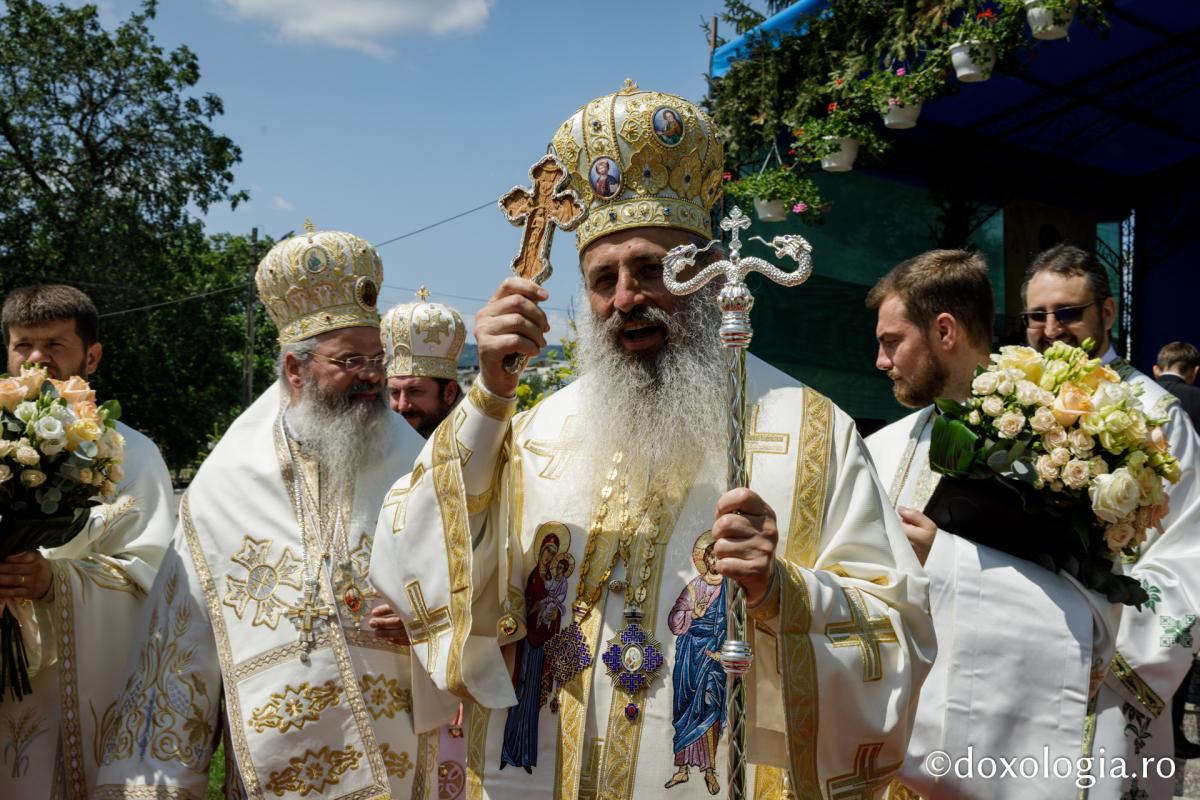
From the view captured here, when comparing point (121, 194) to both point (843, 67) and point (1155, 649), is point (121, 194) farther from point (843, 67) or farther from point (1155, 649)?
point (1155, 649)

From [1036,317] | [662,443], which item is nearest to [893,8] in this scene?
[1036,317]

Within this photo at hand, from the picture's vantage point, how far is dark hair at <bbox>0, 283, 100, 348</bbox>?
4.60 metres

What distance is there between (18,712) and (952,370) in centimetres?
369

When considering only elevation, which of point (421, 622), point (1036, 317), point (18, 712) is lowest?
point (18, 712)

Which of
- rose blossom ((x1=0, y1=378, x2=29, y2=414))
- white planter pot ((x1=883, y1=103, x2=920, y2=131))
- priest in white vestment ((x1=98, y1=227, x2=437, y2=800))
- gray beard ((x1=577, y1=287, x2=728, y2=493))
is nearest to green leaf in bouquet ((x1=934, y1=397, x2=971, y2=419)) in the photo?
gray beard ((x1=577, y1=287, x2=728, y2=493))

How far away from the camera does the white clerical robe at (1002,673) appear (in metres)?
3.23

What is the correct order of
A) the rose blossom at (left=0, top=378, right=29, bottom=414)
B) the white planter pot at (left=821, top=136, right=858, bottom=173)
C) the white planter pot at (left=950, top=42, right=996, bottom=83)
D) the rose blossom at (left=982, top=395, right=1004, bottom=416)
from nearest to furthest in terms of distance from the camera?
the rose blossom at (left=982, top=395, right=1004, bottom=416)
the rose blossom at (left=0, top=378, right=29, bottom=414)
the white planter pot at (left=950, top=42, right=996, bottom=83)
the white planter pot at (left=821, top=136, right=858, bottom=173)

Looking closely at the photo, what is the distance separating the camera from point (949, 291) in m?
4.08

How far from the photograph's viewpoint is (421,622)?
2814mm

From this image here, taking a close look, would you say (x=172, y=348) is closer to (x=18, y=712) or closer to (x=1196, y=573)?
(x=18, y=712)

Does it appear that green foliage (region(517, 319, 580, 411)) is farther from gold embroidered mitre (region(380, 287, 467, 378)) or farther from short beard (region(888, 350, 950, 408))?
short beard (region(888, 350, 950, 408))

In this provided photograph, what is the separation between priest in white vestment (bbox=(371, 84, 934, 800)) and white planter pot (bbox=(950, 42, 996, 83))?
6.16m

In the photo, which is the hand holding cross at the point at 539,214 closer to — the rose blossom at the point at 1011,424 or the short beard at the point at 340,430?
the rose blossom at the point at 1011,424

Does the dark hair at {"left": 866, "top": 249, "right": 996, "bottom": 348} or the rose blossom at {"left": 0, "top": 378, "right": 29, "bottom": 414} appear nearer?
the rose blossom at {"left": 0, "top": 378, "right": 29, "bottom": 414}
